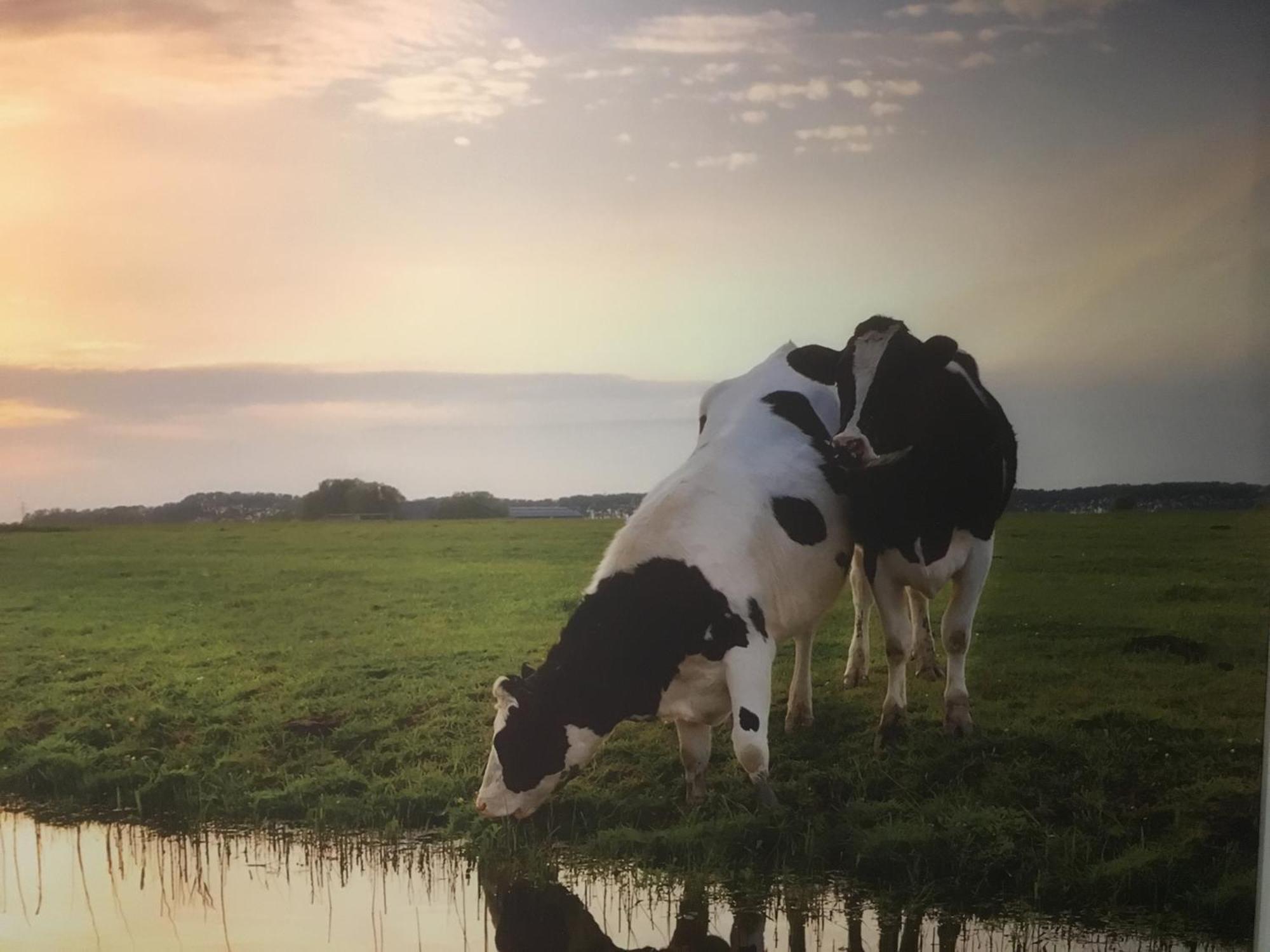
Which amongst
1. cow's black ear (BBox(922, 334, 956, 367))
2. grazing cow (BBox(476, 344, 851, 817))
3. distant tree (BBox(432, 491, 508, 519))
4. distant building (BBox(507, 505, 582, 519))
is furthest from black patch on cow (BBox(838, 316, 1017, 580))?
distant tree (BBox(432, 491, 508, 519))

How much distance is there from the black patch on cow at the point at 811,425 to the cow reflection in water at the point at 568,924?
1.46m

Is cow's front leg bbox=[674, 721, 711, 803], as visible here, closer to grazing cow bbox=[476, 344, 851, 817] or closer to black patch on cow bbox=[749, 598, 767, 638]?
grazing cow bbox=[476, 344, 851, 817]

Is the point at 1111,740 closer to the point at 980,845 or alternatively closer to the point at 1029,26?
the point at 980,845

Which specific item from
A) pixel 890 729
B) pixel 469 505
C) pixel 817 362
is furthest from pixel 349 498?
pixel 890 729

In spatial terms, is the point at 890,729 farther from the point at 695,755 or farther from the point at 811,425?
the point at 811,425

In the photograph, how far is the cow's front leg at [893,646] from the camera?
4.68 m

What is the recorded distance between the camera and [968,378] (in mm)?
4836

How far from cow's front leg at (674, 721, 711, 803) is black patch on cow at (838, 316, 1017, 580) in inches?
34.6

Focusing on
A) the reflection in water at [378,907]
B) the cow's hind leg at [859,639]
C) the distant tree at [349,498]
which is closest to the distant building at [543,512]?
the distant tree at [349,498]

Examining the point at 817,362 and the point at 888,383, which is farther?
the point at 817,362

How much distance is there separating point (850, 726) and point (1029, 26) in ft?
8.38

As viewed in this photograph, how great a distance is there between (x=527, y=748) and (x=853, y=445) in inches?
55.7

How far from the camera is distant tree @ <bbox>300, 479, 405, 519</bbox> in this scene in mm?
5004

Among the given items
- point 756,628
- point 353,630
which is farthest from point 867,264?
point 353,630
